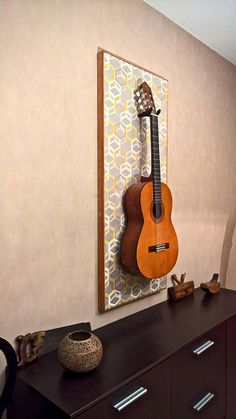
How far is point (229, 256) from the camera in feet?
8.83

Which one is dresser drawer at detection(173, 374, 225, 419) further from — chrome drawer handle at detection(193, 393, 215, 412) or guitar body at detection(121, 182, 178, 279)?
guitar body at detection(121, 182, 178, 279)

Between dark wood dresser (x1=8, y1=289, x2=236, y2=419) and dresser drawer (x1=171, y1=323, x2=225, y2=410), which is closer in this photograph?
dark wood dresser (x1=8, y1=289, x2=236, y2=419)

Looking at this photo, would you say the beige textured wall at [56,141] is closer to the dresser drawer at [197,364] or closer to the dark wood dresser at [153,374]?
the dark wood dresser at [153,374]

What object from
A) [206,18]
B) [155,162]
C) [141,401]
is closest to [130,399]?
[141,401]

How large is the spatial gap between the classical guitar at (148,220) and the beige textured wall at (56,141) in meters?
0.19

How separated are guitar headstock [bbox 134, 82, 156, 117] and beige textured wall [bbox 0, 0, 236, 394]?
173mm

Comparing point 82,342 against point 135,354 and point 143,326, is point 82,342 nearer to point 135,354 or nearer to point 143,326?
point 135,354

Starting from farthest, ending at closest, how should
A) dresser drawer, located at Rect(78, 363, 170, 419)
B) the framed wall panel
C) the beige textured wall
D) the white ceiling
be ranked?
the white ceiling, the framed wall panel, the beige textured wall, dresser drawer, located at Rect(78, 363, 170, 419)

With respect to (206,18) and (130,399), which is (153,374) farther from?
(206,18)

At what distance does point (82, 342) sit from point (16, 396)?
1.07ft

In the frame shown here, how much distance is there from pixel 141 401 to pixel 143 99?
1.41m

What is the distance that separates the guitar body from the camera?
162 cm

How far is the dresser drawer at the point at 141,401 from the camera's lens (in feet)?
3.55

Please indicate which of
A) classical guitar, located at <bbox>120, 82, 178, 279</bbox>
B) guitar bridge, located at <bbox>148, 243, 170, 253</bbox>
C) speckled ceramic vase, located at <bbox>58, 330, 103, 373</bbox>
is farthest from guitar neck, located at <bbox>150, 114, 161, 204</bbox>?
speckled ceramic vase, located at <bbox>58, 330, 103, 373</bbox>
